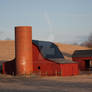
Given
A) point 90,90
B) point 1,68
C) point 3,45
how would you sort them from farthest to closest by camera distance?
point 3,45, point 1,68, point 90,90

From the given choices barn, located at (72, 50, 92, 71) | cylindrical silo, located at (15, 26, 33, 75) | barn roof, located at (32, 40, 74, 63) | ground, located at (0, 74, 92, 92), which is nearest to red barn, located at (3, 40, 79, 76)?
barn roof, located at (32, 40, 74, 63)

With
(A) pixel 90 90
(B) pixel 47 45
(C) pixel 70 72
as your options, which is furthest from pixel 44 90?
(B) pixel 47 45

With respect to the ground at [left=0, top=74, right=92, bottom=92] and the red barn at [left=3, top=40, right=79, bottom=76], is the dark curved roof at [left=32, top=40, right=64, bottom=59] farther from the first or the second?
the ground at [left=0, top=74, right=92, bottom=92]

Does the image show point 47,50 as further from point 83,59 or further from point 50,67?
point 83,59

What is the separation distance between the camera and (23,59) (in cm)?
3681

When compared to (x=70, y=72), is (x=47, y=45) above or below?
above

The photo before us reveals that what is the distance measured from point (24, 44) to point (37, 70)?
13.8ft

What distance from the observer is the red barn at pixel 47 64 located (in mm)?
35188

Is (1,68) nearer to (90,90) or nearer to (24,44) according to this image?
(24,44)

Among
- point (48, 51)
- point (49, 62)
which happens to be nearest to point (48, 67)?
point (49, 62)

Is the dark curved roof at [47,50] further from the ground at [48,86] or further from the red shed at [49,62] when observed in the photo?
the ground at [48,86]

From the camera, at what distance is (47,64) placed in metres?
36.3

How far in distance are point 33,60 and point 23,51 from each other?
7.57 ft

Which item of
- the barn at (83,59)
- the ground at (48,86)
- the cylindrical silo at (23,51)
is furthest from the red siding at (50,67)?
the ground at (48,86)
